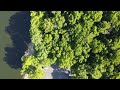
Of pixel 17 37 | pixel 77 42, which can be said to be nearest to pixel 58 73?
pixel 77 42

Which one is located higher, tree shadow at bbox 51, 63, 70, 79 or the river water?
the river water

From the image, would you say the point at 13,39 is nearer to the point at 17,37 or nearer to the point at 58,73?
the point at 17,37

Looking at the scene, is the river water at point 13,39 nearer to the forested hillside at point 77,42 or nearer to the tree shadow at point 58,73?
the forested hillside at point 77,42

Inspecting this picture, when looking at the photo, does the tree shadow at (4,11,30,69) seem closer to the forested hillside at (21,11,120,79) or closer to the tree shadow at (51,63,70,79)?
the forested hillside at (21,11,120,79)

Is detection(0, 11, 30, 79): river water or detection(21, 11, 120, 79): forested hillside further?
detection(0, 11, 30, 79): river water

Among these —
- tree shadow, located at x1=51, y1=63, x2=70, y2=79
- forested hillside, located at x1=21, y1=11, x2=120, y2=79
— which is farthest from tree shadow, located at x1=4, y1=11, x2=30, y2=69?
tree shadow, located at x1=51, y1=63, x2=70, y2=79

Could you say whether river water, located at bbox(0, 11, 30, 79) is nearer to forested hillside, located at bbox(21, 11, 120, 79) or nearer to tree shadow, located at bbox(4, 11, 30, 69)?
tree shadow, located at bbox(4, 11, 30, 69)

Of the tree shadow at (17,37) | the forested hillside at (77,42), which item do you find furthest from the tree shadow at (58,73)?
the tree shadow at (17,37)
